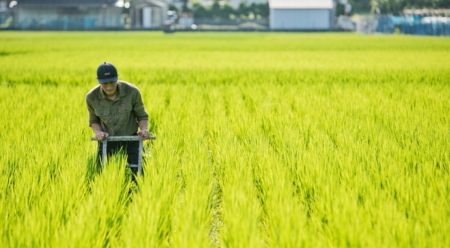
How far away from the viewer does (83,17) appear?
145ft

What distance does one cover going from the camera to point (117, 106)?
3598mm

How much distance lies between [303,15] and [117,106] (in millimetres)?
42020

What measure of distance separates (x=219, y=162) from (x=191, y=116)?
68.4 inches

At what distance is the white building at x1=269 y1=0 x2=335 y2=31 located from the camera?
144 ft

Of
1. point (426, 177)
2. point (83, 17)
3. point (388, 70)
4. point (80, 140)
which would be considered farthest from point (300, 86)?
point (83, 17)

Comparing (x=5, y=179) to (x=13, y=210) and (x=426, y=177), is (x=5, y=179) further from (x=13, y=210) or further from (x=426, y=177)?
(x=426, y=177)

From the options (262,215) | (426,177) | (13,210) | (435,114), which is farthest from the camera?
(435,114)

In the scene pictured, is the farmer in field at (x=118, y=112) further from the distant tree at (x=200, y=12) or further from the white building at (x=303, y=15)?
the distant tree at (x=200, y=12)

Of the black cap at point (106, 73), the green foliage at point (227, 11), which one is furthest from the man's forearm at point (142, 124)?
the green foliage at point (227, 11)

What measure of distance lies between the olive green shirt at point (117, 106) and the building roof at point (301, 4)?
41.5m

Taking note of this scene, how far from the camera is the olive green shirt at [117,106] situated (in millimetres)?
3582

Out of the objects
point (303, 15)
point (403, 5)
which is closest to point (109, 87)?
point (303, 15)

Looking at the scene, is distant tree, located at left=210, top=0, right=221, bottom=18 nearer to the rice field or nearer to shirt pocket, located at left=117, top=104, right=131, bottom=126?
the rice field

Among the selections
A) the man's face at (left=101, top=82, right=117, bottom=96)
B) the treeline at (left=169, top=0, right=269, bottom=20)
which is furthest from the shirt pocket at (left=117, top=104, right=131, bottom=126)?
the treeline at (left=169, top=0, right=269, bottom=20)
